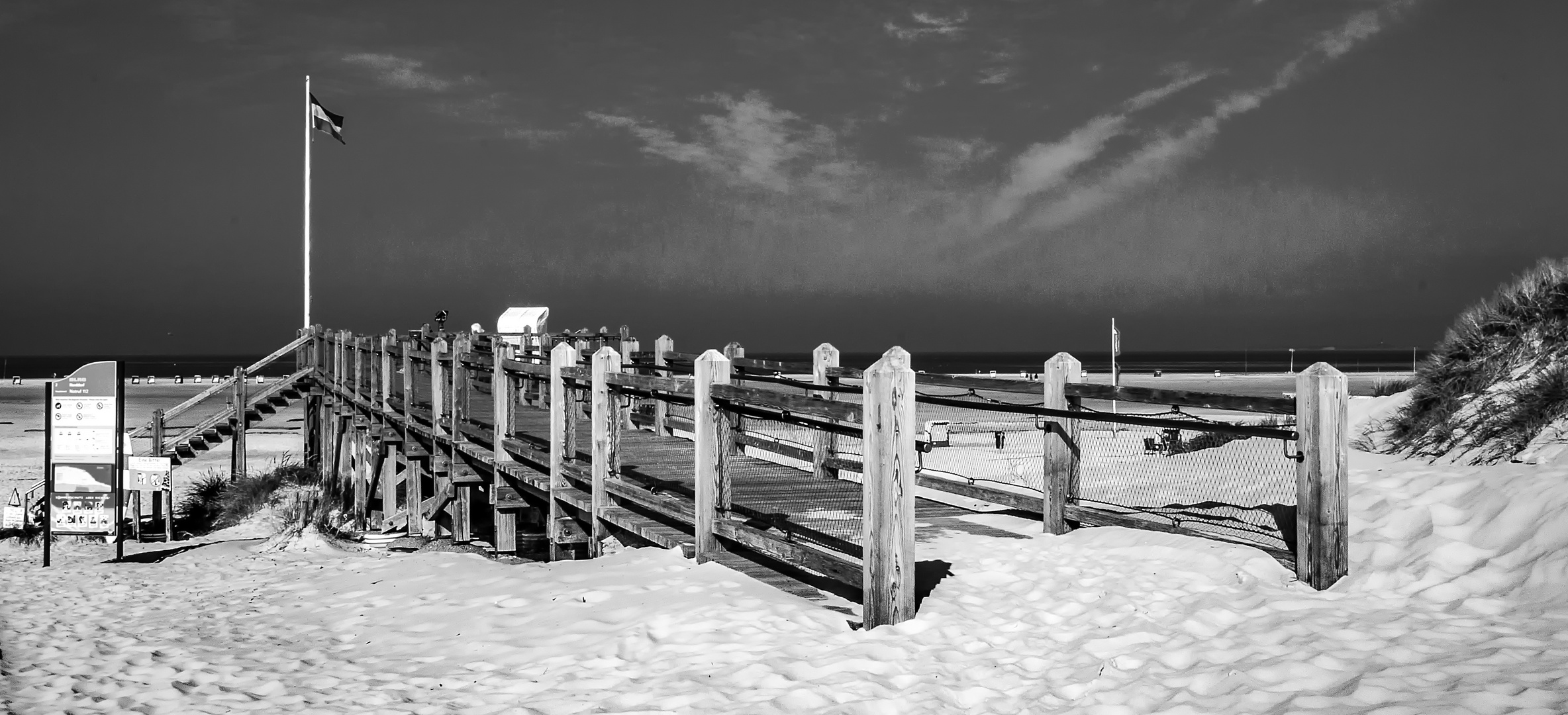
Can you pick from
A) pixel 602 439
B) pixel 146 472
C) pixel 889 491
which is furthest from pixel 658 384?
pixel 146 472

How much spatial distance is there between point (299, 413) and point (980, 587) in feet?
147

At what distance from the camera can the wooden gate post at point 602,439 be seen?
932 cm

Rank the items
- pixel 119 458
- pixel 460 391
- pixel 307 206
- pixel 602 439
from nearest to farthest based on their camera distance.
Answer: pixel 602 439, pixel 119 458, pixel 460 391, pixel 307 206

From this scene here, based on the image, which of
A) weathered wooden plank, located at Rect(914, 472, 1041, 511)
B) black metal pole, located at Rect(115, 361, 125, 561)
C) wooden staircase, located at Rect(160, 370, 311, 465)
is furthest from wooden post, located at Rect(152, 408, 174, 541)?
weathered wooden plank, located at Rect(914, 472, 1041, 511)

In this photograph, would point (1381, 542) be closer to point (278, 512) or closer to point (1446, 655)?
point (1446, 655)

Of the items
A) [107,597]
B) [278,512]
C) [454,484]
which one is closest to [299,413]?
[278,512]

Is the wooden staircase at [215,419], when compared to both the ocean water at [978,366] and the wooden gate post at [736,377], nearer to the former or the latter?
the wooden gate post at [736,377]

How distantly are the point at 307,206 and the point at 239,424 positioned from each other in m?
9.02

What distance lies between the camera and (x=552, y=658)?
6.11 meters

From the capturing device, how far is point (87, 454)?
38.5 ft

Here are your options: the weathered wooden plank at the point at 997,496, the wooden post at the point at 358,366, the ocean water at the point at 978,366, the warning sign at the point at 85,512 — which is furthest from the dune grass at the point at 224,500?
the ocean water at the point at 978,366

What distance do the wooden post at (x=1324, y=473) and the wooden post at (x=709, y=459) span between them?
3780 millimetres

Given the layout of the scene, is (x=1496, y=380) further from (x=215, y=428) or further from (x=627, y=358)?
(x=215, y=428)

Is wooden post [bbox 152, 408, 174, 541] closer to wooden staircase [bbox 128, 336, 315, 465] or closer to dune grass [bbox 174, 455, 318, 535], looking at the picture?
wooden staircase [bbox 128, 336, 315, 465]
